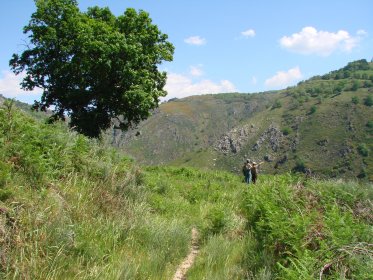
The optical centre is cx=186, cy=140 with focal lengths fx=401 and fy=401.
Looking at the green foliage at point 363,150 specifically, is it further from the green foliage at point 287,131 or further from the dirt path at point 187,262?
the dirt path at point 187,262

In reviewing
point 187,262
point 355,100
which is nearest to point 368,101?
point 355,100

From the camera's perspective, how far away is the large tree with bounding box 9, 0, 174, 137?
23938mm

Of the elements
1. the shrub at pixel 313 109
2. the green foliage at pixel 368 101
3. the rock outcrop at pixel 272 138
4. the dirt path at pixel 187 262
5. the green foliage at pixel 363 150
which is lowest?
the green foliage at pixel 363 150

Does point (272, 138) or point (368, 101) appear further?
point (272, 138)

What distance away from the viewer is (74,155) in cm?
796

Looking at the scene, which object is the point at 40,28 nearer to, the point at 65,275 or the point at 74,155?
the point at 74,155

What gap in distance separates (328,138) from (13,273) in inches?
4497

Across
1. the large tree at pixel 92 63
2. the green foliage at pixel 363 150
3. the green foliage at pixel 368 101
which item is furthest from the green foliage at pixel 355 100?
the large tree at pixel 92 63

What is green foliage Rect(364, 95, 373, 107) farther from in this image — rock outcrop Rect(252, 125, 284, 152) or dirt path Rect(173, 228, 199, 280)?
dirt path Rect(173, 228, 199, 280)

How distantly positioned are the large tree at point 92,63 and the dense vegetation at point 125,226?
50.4ft

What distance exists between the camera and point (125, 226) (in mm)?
6410

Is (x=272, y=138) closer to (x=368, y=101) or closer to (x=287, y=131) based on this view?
(x=287, y=131)

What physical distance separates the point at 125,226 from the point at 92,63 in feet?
61.7

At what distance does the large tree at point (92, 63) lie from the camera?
23.9m
